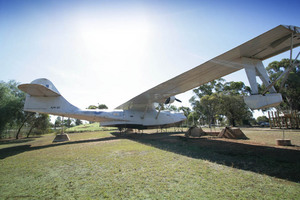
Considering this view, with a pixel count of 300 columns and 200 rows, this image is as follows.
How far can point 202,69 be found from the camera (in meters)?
8.62

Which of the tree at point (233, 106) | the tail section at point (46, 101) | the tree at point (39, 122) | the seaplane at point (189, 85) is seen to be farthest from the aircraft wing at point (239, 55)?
the tree at point (233, 106)

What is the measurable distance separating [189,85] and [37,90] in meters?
12.3

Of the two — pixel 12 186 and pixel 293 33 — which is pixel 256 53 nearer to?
pixel 293 33

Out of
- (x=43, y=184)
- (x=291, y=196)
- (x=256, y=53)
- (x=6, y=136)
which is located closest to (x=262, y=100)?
(x=256, y=53)

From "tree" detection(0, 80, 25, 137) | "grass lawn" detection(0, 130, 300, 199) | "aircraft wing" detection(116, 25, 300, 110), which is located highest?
"aircraft wing" detection(116, 25, 300, 110)

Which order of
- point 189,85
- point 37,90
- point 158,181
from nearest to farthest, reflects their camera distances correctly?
point 158,181 → point 37,90 → point 189,85

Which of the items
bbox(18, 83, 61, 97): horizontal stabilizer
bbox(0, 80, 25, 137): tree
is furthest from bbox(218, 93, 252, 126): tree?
bbox(0, 80, 25, 137): tree

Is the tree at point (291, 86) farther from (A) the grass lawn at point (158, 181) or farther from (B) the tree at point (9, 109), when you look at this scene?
(B) the tree at point (9, 109)

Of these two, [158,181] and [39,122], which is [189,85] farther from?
[39,122]

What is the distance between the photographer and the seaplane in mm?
6434

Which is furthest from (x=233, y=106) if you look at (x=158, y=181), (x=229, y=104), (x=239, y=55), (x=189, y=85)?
(x=158, y=181)

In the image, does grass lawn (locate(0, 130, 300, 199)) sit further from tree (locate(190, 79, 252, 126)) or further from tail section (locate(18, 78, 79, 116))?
tree (locate(190, 79, 252, 126))

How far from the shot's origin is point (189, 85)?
1180 centimetres

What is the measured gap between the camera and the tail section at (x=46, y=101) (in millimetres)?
9671
